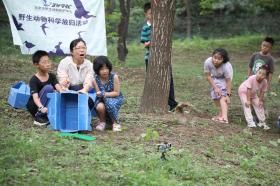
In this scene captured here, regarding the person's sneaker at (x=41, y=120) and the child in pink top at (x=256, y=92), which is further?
the child in pink top at (x=256, y=92)

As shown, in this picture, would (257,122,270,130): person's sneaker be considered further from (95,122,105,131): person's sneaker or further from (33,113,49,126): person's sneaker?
(33,113,49,126): person's sneaker

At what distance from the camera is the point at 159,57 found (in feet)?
26.3

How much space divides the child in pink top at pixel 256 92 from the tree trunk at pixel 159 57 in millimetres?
1551

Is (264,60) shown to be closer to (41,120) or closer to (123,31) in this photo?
(41,120)

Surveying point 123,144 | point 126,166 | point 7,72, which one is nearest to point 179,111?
point 123,144

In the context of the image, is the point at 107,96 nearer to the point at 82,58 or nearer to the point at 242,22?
the point at 82,58

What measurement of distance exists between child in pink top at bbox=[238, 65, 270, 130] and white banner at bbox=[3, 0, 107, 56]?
3241mm

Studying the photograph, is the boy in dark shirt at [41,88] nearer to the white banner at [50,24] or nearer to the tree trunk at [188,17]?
the white banner at [50,24]

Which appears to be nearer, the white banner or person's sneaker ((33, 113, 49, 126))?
person's sneaker ((33, 113, 49, 126))

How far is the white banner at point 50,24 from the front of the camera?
35.3 feet

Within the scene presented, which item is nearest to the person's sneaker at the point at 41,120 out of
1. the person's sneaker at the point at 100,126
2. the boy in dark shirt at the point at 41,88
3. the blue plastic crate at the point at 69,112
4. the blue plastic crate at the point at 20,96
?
the boy in dark shirt at the point at 41,88

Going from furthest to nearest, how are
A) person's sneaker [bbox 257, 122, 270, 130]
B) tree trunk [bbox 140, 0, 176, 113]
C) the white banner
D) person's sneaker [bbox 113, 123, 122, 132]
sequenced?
1. the white banner
2. person's sneaker [bbox 257, 122, 270, 130]
3. tree trunk [bbox 140, 0, 176, 113]
4. person's sneaker [bbox 113, 123, 122, 132]

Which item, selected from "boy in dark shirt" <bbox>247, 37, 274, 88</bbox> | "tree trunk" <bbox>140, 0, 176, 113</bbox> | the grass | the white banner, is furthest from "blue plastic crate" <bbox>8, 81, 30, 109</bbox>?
"boy in dark shirt" <bbox>247, 37, 274, 88</bbox>

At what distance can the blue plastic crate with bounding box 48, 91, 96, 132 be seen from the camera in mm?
6642
